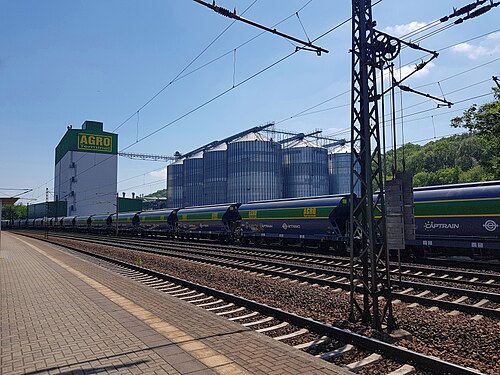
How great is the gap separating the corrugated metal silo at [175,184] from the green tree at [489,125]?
7478 cm

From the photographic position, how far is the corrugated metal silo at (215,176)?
283ft

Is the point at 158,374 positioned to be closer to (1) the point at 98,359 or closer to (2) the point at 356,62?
(1) the point at 98,359

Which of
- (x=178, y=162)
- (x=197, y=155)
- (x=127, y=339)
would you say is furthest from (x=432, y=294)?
(x=178, y=162)

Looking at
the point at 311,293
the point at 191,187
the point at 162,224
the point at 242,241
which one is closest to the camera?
the point at 311,293

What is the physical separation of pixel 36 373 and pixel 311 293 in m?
7.15

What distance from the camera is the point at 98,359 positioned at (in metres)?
5.38

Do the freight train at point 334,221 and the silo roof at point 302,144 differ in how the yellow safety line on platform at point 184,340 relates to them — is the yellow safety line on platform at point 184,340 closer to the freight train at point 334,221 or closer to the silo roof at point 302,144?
the freight train at point 334,221

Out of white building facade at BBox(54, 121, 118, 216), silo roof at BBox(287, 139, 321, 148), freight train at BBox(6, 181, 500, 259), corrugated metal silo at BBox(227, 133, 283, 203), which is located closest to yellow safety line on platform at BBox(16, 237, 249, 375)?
freight train at BBox(6, 181, 500, 259)

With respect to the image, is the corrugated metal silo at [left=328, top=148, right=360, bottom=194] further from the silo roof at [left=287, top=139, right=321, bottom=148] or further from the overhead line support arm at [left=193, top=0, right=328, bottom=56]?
the overhead line support arm at [left=193, top=0, right=328, bottom=56]

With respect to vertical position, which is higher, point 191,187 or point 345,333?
point 191,187

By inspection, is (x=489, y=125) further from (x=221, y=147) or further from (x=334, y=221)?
(x=221, y=147)

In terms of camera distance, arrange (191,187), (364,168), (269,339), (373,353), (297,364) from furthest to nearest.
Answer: (191,187)
(364,168)
(269,339)
(373,353)
(297,364)

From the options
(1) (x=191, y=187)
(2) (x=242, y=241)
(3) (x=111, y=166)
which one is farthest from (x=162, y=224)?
(3) (x=111, y=166)

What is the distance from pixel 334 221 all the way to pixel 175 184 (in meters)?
81.7
